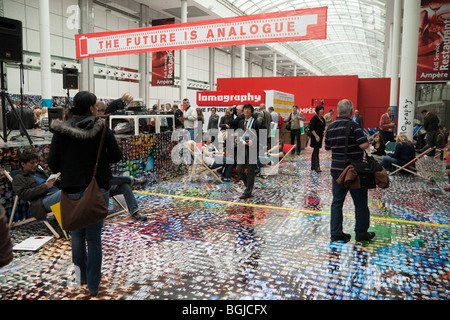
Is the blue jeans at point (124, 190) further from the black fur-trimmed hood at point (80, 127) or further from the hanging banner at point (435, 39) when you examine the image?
the hanging banner at point (435, 39)

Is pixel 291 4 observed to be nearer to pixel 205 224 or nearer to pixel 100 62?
pixel 100 62

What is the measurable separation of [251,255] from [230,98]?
30.7 ft

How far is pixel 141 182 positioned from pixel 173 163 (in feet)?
3.86

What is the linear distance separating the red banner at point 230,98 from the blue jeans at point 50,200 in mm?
8615

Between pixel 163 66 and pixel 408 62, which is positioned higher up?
pixel 163 66

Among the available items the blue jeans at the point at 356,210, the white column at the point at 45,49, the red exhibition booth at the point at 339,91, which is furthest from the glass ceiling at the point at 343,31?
the blue jeans at the point at 356,210

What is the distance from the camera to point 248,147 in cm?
540

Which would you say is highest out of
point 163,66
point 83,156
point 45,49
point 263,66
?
point 263,66

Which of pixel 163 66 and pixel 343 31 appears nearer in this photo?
pixel 163 66

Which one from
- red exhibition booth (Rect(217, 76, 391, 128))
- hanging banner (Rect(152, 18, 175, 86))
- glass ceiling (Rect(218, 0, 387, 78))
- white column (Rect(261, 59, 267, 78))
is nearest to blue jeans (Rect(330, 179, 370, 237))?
hanging banner (Rect(152, 18, 175, 86))

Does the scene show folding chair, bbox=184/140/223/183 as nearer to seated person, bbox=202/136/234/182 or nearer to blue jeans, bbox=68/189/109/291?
seated person, bbox=202/136/234/182

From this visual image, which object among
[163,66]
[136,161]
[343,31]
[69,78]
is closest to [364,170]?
[136,161]

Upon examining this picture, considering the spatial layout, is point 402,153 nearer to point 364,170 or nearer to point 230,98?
point 364,170

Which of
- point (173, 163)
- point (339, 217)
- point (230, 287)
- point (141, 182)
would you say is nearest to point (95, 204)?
point (230, 287)
